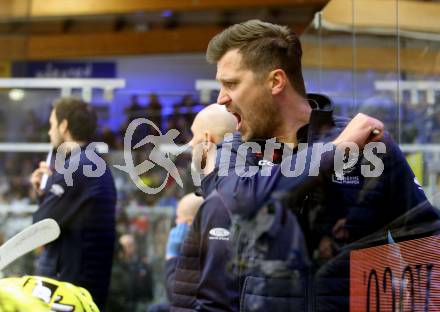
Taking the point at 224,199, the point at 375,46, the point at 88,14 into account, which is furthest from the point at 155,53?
the point at 224,199

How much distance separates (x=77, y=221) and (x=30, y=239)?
14 centimetres

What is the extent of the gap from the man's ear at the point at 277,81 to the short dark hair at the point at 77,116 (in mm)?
789

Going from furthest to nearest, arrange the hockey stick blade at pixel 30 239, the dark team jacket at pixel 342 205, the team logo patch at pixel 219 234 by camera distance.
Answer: the hockey stick blade at pixel 30 239 → the team logo patch at pixel 219 234 → the dark team jacket at pixel 342 205

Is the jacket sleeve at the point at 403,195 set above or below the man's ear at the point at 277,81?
below

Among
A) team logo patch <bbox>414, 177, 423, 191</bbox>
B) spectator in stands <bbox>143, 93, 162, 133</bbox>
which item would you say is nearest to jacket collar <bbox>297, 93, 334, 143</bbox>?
team logo patch <bbox>414, 177, 423, 191</bbox>

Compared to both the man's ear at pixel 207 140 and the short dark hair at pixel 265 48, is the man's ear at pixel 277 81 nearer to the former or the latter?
the short dark hair at pixel 265 48

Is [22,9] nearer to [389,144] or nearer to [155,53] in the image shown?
[155,53]

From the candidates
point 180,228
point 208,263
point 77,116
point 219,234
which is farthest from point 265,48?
point 180,228

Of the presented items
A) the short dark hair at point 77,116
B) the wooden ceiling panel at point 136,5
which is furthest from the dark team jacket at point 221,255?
the wooden ceiling panel at point 136,5

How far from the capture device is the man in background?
214cm

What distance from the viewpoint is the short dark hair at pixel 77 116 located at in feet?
7.47

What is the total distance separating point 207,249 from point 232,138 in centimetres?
37

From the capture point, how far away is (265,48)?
160 cm

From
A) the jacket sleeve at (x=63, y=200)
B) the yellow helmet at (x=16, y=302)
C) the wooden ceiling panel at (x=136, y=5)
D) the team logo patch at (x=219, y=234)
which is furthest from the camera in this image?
the wooden ceiling panel at (x=136, y=5)
